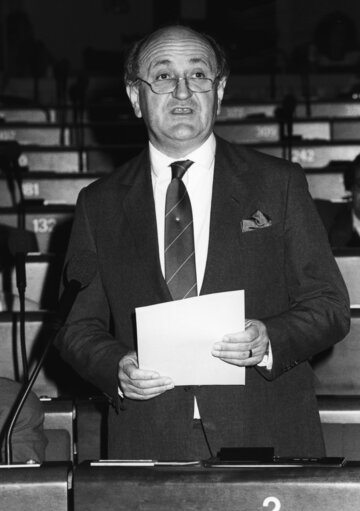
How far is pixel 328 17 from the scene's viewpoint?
11.0 metres

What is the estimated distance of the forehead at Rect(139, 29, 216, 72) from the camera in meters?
2.01

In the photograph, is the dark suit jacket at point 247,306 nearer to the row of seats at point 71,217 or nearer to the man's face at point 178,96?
the man's face at point 178,96

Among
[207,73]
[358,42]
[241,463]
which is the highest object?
[358,42]

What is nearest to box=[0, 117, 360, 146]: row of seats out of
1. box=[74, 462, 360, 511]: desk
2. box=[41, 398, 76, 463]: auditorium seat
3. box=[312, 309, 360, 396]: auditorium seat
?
box=[312, 309, 360, 396]: auditorium seat

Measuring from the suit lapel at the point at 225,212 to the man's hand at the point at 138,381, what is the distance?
0.20m

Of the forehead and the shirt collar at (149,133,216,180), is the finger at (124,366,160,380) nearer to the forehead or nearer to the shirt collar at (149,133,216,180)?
the shirt collar at (149,133,216,180)

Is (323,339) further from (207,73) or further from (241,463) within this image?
(207,73)

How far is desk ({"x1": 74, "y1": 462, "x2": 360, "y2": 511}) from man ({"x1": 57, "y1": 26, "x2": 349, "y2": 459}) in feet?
1.21

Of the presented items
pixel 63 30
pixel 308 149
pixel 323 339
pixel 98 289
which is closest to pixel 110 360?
pixel 98 289

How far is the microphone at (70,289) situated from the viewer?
1.63 metres

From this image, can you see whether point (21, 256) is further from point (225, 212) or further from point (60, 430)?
point (60, 430)

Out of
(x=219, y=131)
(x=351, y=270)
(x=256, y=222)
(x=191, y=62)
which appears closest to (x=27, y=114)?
(x=219, y=131)

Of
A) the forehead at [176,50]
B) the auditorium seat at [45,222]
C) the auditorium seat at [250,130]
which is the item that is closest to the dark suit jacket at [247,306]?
the forehead at [176,50]

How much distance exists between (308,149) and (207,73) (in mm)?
4602
